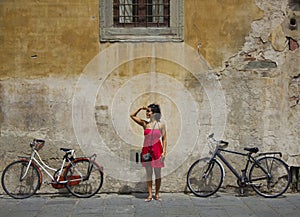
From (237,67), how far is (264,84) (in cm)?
58

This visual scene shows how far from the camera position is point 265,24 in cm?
876

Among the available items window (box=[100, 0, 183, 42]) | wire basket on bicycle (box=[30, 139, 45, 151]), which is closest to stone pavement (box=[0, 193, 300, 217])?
wire basket on bicycle (box=[30, 139, 45, 151])

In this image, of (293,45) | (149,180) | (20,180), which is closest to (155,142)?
(149,180)

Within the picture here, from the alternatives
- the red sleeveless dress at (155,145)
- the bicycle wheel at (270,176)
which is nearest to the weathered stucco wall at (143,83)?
the bicycle wheel at (270,176)

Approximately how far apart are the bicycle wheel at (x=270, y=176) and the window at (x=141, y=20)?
2.73 m

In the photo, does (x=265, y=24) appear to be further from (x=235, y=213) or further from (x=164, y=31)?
(x=235, y=213)

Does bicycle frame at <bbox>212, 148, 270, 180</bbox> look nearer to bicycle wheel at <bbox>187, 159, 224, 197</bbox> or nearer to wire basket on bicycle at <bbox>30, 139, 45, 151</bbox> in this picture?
bicycle wheel at <bbox>187, 159, 224, 197</bbox>

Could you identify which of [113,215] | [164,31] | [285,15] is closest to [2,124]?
[113,215]

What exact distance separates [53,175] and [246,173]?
3.49 m

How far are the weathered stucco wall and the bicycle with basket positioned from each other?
7.2 inches

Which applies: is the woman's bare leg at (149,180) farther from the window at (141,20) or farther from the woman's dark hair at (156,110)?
the window at (141,20)

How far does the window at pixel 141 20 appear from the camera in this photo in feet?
28.6

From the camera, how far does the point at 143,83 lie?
28.7ft

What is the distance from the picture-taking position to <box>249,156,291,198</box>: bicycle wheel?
8.65m
